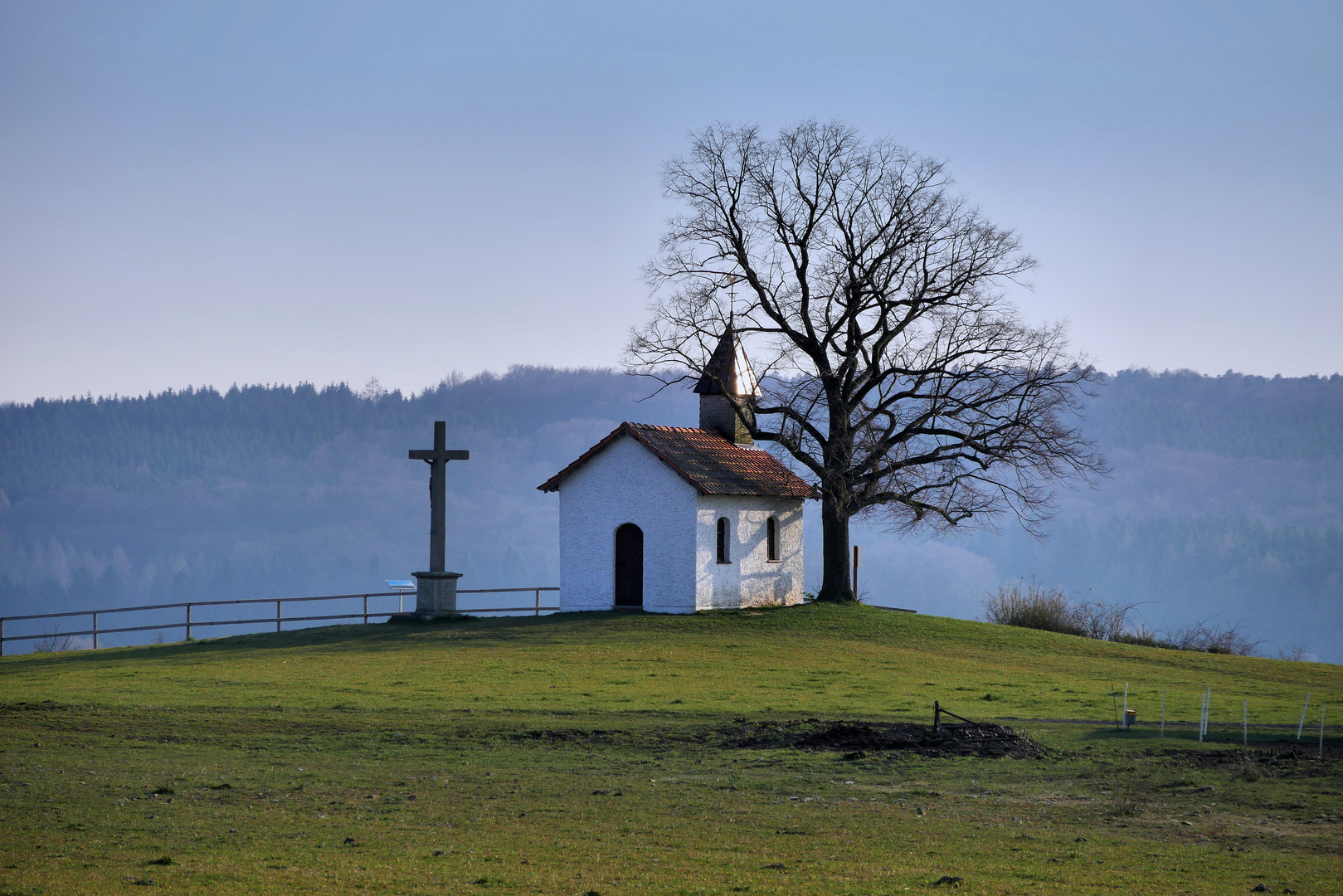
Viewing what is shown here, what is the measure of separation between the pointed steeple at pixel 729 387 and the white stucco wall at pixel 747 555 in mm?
3407

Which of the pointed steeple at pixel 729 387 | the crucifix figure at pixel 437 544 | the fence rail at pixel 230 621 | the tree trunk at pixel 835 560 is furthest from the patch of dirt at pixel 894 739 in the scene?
the pointed steeple at pixel 729 387

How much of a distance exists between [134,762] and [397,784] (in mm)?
3563

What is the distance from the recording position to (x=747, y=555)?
3869 cm

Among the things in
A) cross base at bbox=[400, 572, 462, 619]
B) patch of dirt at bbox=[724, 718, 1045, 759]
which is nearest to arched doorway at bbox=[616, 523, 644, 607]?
cross base at bbox=[400, 572, 462, 619]

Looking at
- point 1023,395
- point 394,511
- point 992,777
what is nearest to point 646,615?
point 1023,395

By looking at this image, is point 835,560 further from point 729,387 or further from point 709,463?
point 729,387

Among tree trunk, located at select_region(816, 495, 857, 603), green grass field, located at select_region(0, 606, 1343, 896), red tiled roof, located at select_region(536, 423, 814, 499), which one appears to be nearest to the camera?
green grass field, located at select_region(0, 606, 1343, 896)

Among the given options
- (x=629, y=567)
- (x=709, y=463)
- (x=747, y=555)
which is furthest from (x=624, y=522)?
(x=747, y=555)

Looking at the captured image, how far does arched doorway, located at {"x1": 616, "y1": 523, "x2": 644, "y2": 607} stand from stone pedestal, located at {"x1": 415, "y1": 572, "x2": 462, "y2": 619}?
4.76 metres

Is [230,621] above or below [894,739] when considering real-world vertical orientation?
below

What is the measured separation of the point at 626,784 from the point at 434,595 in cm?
2368

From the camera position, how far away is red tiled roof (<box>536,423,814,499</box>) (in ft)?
123

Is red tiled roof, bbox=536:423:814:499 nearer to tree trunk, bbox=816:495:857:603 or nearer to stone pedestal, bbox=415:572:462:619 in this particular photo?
tree trunk, bbox=816:495:857:603

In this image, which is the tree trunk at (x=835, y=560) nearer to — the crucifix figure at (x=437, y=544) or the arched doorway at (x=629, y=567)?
the arched doorway at (x=629, y=567)
